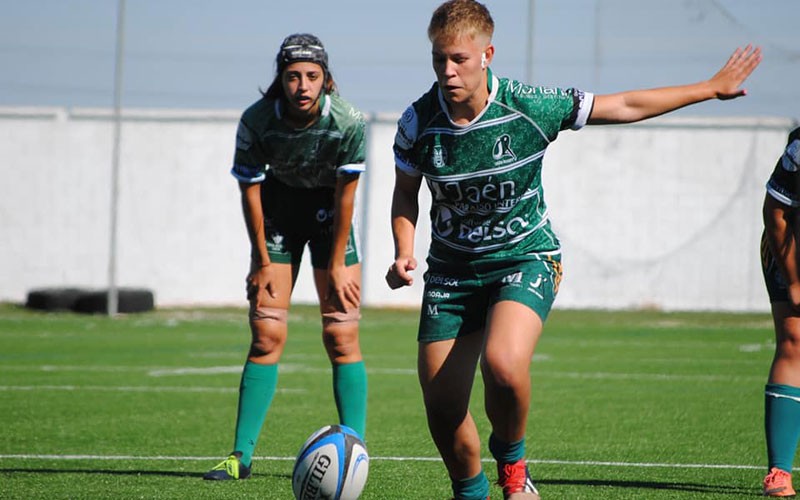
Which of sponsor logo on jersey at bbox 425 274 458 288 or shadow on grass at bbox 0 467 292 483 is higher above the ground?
sponsor logo on jersey at bbox 425 274 458 288

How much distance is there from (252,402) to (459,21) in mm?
2707

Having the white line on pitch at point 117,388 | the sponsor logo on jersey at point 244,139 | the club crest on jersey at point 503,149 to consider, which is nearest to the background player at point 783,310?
the club crest on jersey at point 503,149

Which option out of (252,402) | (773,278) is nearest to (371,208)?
(252,402)

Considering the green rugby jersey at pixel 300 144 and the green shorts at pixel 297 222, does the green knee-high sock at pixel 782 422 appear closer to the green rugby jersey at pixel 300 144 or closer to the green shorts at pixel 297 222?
the green shorts at pixel 297 222

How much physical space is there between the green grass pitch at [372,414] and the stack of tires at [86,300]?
292 cm

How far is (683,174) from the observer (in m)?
22.4

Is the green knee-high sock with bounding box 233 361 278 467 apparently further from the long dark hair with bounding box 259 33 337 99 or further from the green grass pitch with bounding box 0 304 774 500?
the long dark hair with bounding box 259 33 337 99

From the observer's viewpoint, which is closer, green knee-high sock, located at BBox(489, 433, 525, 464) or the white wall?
green knee-high sock, located at BBox(489, 433, 525, 464)

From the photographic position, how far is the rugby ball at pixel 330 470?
5.23 meters

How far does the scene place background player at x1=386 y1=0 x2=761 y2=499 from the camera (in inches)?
203

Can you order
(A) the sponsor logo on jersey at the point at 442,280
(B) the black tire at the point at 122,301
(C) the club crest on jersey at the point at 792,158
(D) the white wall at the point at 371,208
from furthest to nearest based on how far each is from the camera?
1. (D) the white wall at the point at 371,208
2. (B) the black tire at the point at 122,301
3. (C) the club crest on jersey at the point at 792,158
4. (A) the sponsor logo on jersey at the point at 442,280

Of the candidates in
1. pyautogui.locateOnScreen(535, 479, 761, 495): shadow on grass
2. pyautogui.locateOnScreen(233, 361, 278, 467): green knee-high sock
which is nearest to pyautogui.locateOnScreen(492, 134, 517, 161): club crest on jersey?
pyautogui.locateOnScreen(535, 479, 761, 495): shadow on grass

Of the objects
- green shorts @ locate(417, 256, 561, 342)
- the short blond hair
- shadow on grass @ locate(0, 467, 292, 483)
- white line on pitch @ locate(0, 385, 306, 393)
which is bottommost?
white line on pitch @ locate(0, 385, 306, 393)

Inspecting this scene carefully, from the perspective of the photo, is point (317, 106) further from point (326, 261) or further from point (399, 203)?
point (399, 203)
